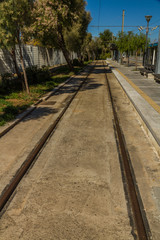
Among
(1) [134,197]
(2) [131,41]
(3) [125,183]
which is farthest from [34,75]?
(2) [131,41]

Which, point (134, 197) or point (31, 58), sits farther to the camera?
point (31, 58)

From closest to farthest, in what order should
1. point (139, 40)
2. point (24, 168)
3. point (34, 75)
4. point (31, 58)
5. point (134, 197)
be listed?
1. point (134, 197)
2. point (24, 168)
3. point (34, 75)
4. point (31, 58)
5. point (139, 40)

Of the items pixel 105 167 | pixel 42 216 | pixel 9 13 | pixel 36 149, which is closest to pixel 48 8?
pixel 9 13

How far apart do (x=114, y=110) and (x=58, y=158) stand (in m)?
4.93

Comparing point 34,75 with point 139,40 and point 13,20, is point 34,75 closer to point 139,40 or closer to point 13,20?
point 13,20

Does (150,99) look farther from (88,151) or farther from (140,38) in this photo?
(140,38)

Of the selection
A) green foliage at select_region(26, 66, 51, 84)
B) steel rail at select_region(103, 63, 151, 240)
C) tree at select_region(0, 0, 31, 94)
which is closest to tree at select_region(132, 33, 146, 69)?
green foliage at select_region(26, 66, 51, 84)

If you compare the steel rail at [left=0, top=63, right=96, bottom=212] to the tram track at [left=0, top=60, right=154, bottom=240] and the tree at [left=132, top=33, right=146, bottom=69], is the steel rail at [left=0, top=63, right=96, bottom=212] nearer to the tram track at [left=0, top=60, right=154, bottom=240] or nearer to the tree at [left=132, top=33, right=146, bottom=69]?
the tram track at [left=0, top=60, right=154, bottom=240]

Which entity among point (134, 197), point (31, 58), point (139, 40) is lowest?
point (134, 197)

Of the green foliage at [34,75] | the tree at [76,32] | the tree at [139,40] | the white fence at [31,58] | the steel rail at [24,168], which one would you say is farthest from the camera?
the tree at [76,32]

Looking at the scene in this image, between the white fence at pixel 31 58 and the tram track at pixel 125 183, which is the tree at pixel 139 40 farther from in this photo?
the tram track at pixel 125 183

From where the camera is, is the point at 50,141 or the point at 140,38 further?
the point at 140,38

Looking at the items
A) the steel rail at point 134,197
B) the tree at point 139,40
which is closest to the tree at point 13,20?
the steel rail at point 134,197

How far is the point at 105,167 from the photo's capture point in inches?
186
